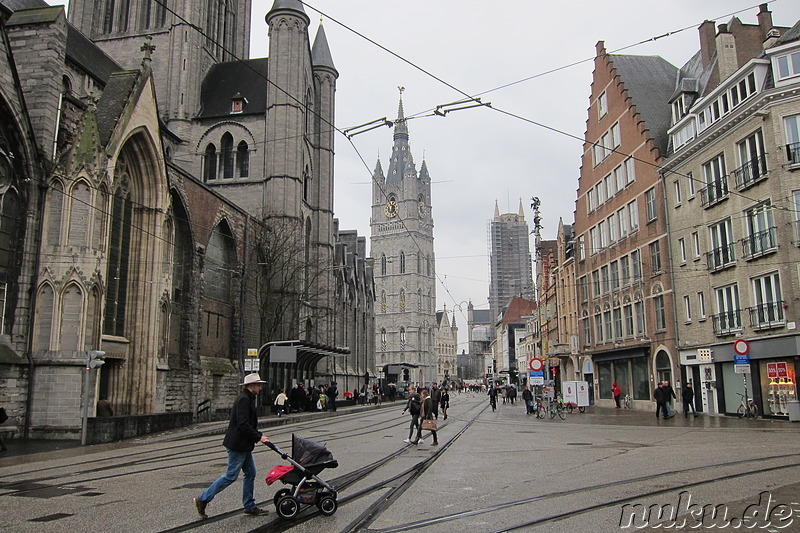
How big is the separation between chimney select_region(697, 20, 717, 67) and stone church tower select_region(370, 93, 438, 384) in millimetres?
95674

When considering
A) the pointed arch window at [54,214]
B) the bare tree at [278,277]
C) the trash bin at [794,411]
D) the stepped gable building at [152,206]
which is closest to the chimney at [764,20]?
the trash bin at [794,411]

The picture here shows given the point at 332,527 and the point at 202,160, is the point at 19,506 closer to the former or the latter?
the point at 332,527

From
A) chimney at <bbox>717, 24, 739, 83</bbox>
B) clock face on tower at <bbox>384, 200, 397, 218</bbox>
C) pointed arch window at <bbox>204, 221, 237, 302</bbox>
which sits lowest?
pointed arch window at <bbox>204, 221, 237, 302</bbox>

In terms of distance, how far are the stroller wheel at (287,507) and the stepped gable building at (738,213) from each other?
1969 cm

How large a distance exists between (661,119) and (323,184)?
972 inches

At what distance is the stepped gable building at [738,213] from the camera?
22547 mm

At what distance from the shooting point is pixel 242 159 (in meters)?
44.8

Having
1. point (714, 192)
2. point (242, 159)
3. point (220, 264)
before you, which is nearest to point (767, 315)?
point (714, 192)

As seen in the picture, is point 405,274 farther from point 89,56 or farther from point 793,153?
point 793,153

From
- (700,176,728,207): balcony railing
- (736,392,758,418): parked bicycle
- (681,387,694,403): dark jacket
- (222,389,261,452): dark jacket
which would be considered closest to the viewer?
(222,389,261,452): dark jacket

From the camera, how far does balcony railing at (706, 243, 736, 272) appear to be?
25531 millimetres

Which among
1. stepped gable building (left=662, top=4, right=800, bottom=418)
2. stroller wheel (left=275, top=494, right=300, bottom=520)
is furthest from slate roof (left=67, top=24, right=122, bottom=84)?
stroller wheel (left=275, top=494, right=300, bottom=520)

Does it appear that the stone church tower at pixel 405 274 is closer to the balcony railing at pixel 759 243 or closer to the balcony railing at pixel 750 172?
the balcony railing at pixel 750 172

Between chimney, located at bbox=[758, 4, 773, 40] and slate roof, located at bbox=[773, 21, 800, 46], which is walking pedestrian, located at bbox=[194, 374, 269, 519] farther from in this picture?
chimney, located at bbox=[758, 4, 773, 40]
